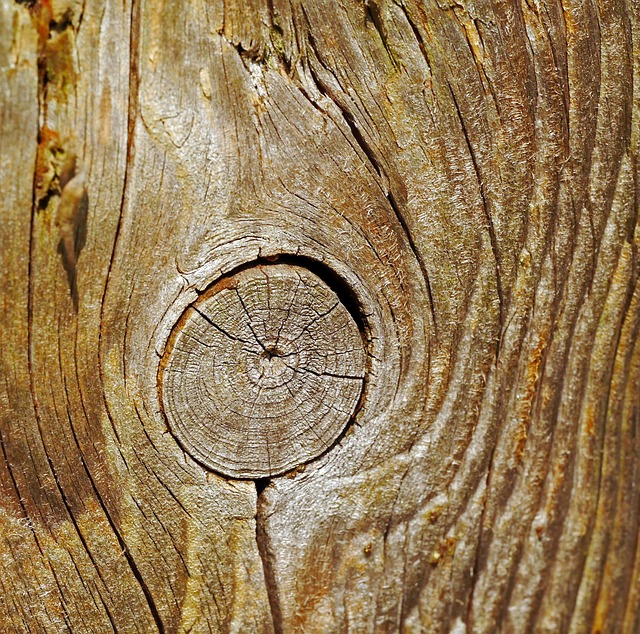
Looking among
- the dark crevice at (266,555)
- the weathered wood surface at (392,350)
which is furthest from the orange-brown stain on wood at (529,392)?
the dark crevice at (266,555)

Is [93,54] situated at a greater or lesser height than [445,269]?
greater

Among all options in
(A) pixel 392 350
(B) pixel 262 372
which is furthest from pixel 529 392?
(B) pixel 262 372

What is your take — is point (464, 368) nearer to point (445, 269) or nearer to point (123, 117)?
point (445, 269)

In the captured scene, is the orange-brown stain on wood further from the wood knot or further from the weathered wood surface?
the wood knot

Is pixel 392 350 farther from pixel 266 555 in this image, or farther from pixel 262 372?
pixel 266 555

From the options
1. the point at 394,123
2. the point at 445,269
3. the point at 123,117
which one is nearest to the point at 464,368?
the point at 445,269
